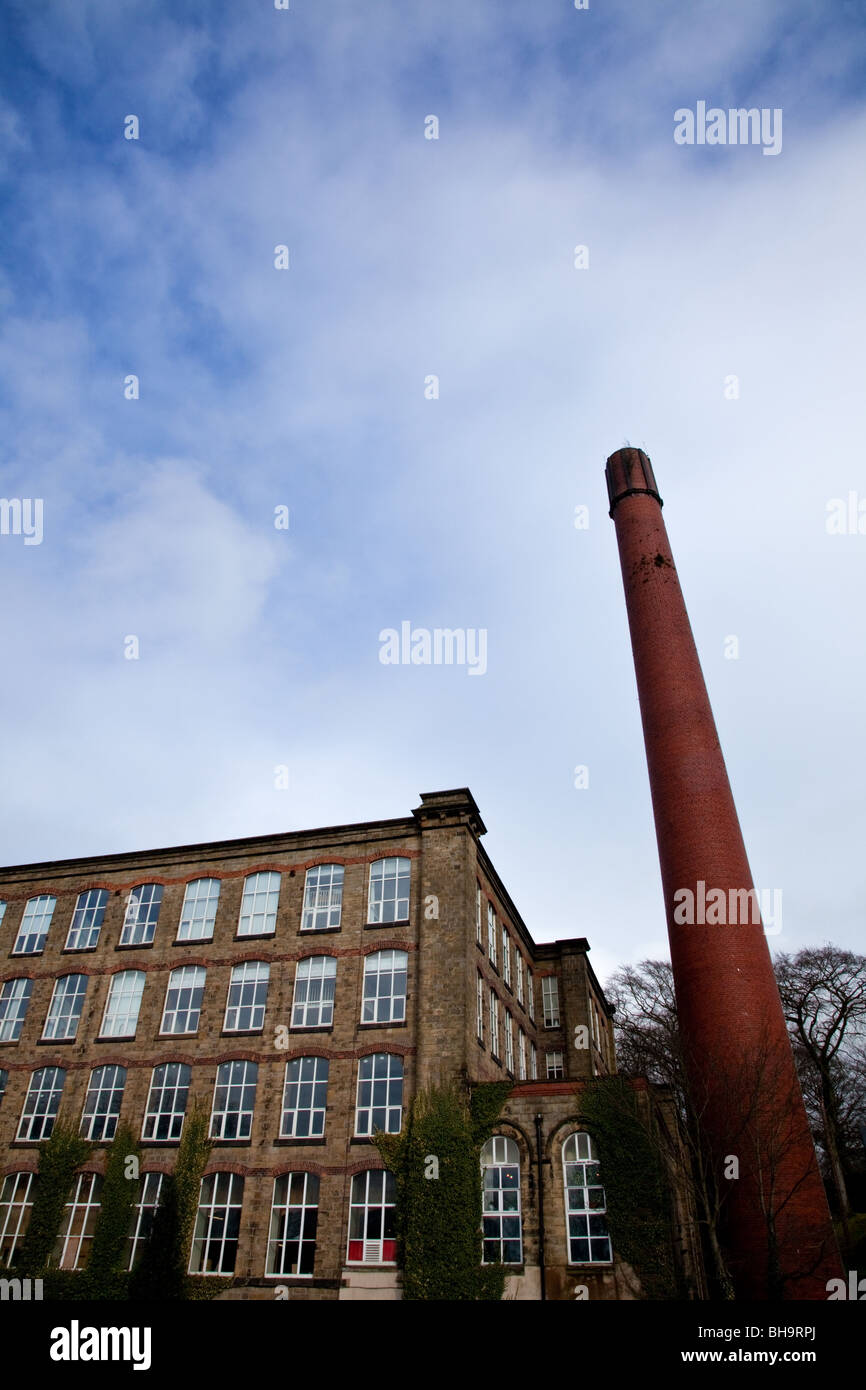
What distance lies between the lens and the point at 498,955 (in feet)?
99.6

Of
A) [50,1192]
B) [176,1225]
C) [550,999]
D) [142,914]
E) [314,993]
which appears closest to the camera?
[176,1225]

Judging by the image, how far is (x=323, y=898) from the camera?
2869 centimetres

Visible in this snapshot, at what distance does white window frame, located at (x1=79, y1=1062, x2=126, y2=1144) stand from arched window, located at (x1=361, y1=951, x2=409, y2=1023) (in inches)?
345

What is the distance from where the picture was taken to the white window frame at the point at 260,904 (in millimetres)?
28812

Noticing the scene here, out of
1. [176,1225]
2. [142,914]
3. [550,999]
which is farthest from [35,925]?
[550,999]

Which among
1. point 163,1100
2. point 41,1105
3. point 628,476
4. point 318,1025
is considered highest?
point 628,476

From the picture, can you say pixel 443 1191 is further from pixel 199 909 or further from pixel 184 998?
pixel 199 909

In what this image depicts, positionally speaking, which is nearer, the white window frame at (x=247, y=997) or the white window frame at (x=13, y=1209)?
the white window frame at (x=13, y=1209)

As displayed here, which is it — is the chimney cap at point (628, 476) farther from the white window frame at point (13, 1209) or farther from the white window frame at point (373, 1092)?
the white window frame at point (13, 1209)

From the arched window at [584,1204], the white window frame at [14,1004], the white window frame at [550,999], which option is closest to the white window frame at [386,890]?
the arched window at [584,1204]

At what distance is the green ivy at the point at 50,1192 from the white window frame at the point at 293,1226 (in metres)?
6.85

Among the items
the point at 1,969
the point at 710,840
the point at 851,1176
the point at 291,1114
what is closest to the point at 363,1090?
the point at 291,1114

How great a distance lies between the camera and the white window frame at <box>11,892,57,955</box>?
3181 cm

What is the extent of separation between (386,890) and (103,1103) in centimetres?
1139
